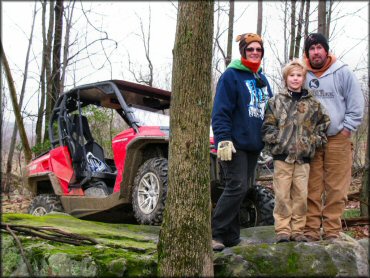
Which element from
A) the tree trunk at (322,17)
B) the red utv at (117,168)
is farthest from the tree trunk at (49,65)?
the tree trunk at (322,17)

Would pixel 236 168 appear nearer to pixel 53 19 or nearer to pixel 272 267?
pixel 272 267

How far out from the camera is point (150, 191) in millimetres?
5629

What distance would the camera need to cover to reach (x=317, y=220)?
13.6 ft

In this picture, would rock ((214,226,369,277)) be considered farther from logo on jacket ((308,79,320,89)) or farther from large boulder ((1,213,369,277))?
logo on jacket ((308,79,320,89))

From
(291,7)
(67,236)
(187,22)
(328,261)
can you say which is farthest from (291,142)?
(291,7)

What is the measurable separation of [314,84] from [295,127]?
1.57 ft

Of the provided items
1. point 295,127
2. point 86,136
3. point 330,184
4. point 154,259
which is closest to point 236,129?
point 295,127

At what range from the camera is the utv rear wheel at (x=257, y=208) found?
575cm

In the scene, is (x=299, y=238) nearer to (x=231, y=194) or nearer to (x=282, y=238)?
(x=282, y=238)

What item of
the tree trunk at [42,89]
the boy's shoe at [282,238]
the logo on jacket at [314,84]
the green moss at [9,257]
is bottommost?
the green moss at [9,257]

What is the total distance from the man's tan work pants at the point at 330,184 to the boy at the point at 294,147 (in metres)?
0.14

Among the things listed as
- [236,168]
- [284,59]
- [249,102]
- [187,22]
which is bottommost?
[236,168]

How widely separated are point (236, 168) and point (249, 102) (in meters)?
0.61

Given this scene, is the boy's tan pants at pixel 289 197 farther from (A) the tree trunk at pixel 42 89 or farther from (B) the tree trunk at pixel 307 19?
(A) the tree trunk at pixel 42 89
